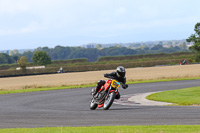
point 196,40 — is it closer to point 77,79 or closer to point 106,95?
point 77,79

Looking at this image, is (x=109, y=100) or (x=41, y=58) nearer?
(x=109, y=100)

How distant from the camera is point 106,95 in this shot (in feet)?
59.3

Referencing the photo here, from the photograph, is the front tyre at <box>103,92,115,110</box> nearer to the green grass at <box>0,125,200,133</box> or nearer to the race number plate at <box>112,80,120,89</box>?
the race number plate at <box>112,80,120,89</box>

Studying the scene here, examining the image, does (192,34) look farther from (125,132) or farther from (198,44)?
(125,132)

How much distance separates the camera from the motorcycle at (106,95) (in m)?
17.5

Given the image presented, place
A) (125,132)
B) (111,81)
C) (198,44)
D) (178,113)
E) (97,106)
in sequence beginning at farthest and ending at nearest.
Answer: (198,44), (97,106), (111,81), (178,113), (125,132)

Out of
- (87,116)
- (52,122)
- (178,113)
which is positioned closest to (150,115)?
(178,113)

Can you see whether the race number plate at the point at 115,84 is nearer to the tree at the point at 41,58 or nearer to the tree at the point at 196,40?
the tree at the point at 196,40

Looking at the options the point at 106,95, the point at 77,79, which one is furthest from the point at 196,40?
the point at 106,95

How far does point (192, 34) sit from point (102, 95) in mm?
81596

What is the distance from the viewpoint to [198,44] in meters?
93.9

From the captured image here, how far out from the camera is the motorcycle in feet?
57.5

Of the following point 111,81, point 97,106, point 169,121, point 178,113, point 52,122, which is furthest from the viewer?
point 97,106

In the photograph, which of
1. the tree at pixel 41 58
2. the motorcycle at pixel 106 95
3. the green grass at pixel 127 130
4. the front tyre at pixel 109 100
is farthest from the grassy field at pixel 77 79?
the tree at pixel 41 58
